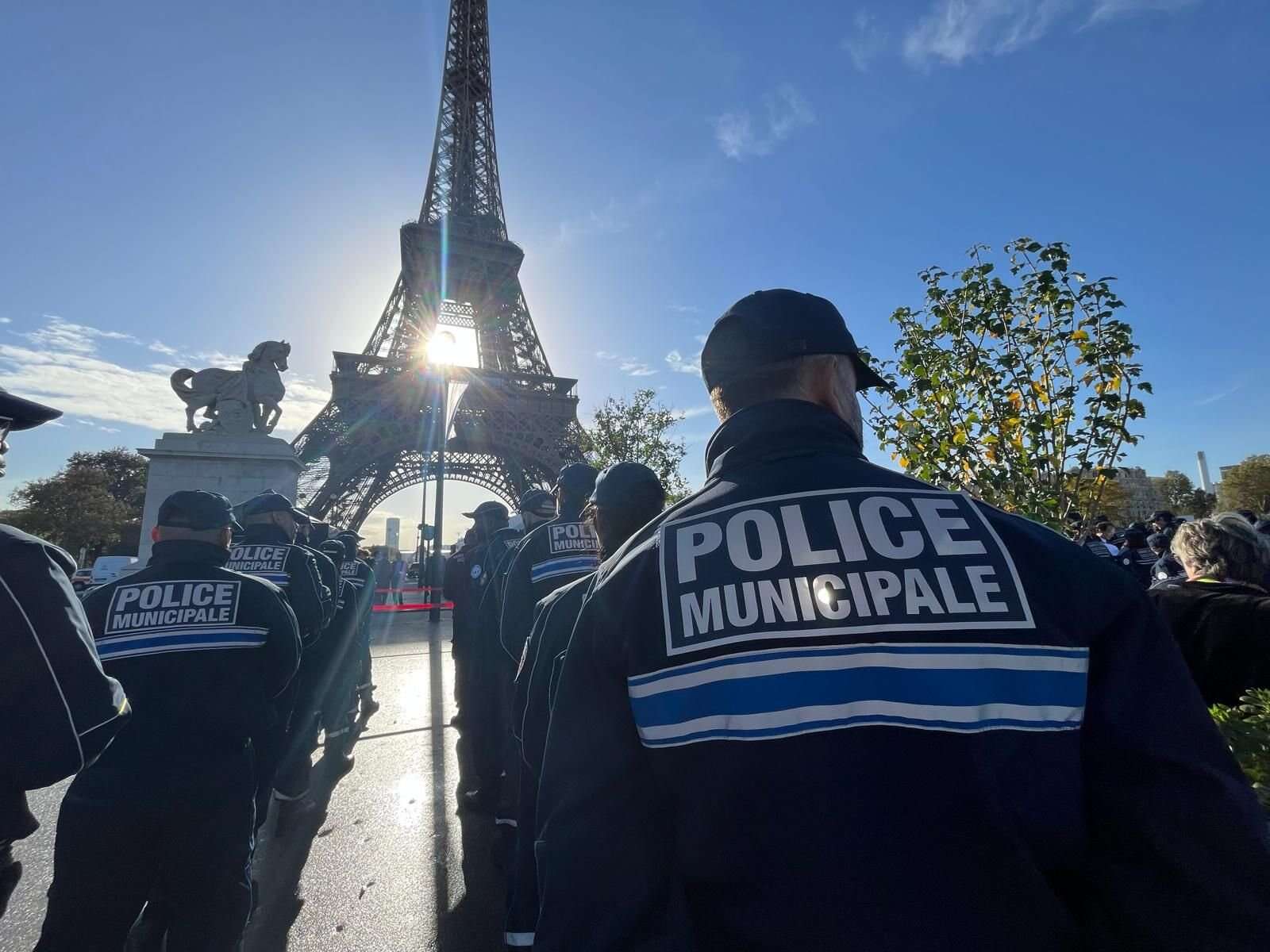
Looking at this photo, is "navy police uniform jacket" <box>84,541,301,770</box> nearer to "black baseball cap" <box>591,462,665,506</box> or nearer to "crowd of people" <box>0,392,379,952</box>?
"crowd of people" <box>0,392,379,952</box>

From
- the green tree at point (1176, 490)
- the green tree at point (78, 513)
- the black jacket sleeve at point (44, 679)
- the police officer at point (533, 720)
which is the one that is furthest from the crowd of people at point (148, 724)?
the green tree at point (1176, 490)

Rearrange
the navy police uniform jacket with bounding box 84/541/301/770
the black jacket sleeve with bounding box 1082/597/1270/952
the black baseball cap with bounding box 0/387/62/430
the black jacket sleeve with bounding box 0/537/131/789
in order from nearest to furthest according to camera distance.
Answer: the black jacket sleeve with bounding box 1082/597/1270/952 → the black jacket sleeve with bounding box 0/537/131/789 → the black baseball cap with bounding box 0/387/62/430 → the navy police uniform jacket with bounding box 84/541/301/770

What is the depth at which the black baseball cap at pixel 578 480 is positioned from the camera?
4.40 meters

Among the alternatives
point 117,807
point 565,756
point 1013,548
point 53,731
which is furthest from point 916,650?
point 117,807

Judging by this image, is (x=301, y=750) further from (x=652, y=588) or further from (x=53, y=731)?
(x=652, y=588)

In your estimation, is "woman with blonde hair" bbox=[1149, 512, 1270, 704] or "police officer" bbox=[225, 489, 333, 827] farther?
"police officer" bbox=[225, 489, 333, 827]

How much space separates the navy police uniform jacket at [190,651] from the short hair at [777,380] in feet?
8.39

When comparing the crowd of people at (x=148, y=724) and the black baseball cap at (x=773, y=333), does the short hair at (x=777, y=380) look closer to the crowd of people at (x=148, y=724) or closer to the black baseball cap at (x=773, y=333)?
the black baseball cap at (x=773, y=333)

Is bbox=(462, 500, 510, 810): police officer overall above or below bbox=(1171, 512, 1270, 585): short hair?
below

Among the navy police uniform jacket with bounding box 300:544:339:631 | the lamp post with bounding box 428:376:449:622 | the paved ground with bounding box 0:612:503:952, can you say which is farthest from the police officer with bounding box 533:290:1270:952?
the lamp post with bounding box 428:376:449:622

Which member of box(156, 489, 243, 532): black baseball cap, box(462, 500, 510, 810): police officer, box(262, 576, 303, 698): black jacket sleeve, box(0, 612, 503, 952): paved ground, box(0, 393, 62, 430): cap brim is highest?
box(0, 393, 62, 430): cap brim

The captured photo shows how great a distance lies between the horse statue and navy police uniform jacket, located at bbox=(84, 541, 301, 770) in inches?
430

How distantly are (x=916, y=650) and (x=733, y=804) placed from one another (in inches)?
15.4

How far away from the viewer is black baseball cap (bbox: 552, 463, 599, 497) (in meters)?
4.40
